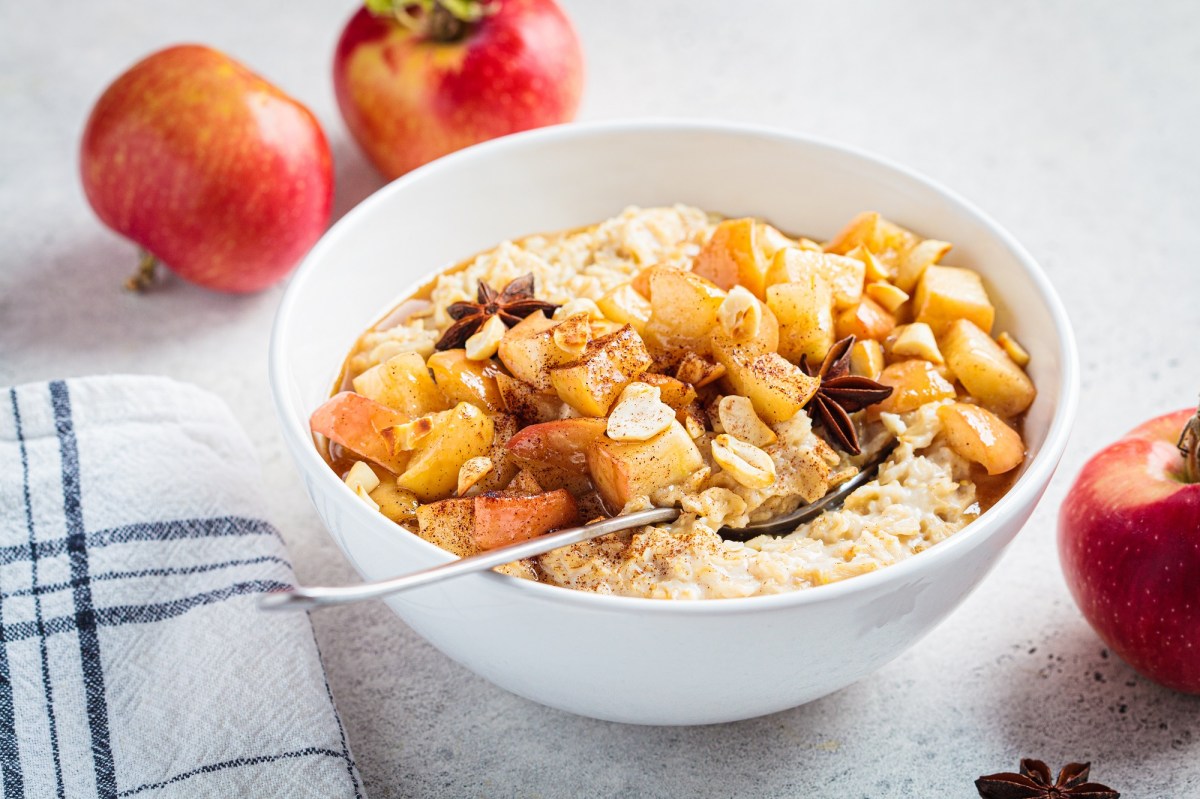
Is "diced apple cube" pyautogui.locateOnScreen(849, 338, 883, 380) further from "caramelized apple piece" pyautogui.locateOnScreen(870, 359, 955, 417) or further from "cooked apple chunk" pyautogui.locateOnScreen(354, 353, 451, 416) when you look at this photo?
"cooked apple chunk" pyautogui.locateOnScreen(354, 353, 451, 416)

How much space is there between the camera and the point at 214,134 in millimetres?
2900

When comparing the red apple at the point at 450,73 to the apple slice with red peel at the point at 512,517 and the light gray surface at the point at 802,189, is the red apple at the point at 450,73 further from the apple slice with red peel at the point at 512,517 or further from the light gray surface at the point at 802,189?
the apple slice with red peel at the point at 512,517

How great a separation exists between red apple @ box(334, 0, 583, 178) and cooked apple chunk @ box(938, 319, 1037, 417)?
1.47 metres

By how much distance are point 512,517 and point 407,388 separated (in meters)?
0.40

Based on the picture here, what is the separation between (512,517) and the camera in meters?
1.89

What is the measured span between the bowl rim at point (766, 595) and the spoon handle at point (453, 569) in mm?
29

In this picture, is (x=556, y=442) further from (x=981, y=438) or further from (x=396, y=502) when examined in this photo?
(x=981, y=438)

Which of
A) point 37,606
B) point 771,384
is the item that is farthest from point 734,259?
point 37,606

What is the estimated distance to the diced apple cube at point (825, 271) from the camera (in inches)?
88.9

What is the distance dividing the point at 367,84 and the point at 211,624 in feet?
5.46

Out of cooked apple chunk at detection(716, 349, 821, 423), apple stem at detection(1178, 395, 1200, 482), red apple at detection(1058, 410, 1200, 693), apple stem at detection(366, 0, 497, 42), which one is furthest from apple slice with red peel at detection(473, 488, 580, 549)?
apple stem at detection(366, 0, 497, 42)

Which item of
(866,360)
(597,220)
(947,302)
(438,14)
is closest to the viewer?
(866,360)

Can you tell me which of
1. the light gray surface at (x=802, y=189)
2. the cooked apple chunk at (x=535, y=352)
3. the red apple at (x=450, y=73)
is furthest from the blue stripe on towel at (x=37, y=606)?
the red apple at (x=450, y=73)

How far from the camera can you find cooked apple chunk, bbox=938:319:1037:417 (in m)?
2.21
